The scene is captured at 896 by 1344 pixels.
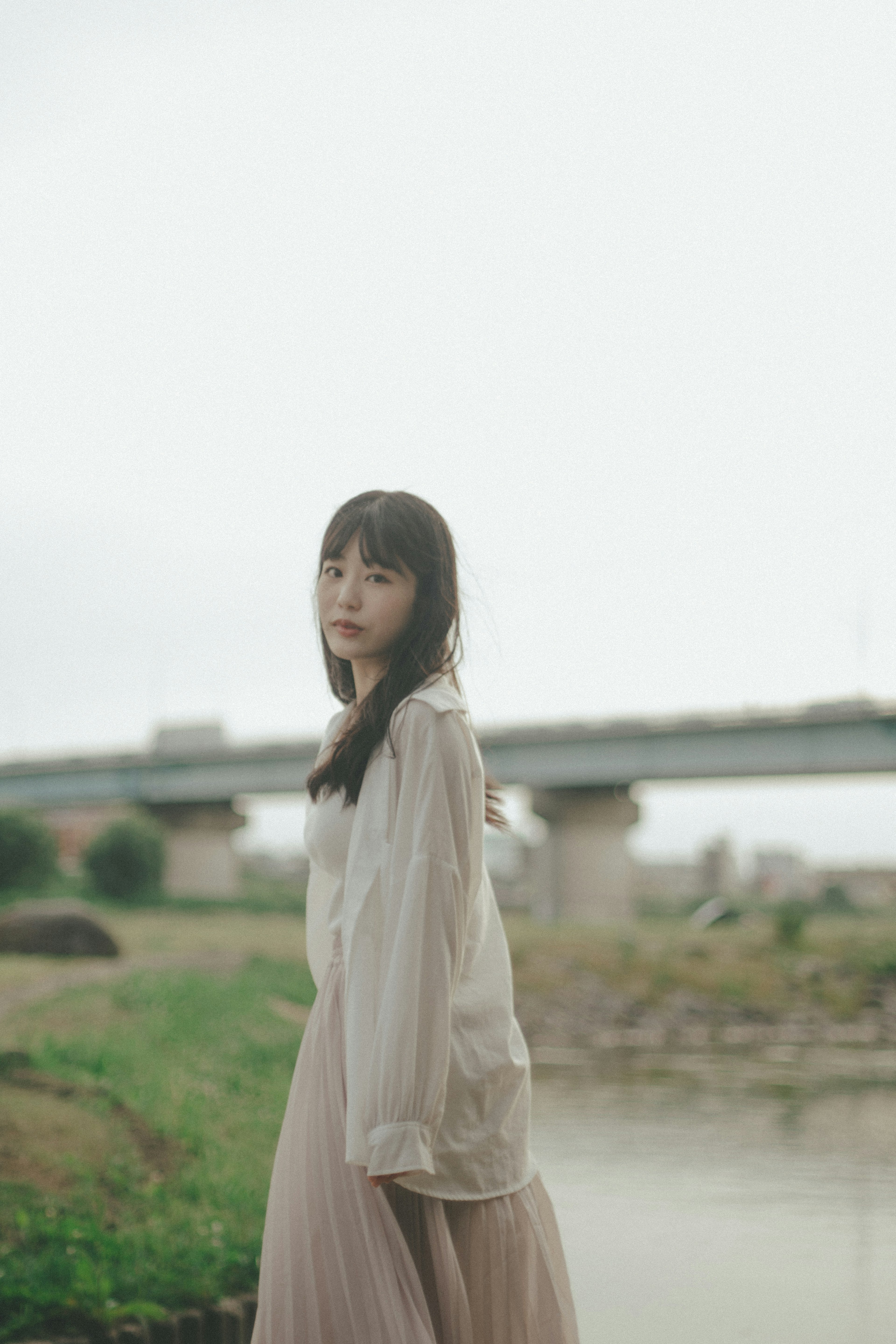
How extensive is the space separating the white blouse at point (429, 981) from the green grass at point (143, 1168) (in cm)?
243

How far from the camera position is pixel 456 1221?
6.83 ft

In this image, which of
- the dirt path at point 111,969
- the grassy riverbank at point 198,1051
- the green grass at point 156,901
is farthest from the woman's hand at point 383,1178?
the green grass at point 156,901

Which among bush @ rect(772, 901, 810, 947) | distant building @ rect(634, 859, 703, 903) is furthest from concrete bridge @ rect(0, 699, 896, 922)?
distant building @ rect(634, 859, 703, 903)

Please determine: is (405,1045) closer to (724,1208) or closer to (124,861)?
(724,1208)

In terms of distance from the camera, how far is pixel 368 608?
2244 millimetres

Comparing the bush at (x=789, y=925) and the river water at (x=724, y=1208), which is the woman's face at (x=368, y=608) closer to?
the river water at (x=724, y=1208)

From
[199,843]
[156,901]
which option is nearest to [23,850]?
[156,901]

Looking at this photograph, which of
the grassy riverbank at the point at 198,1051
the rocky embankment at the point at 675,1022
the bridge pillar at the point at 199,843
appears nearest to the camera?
the grassy riverbank at the point at 198,1051

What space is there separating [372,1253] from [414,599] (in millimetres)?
1034

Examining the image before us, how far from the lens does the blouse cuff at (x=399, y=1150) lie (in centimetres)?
188

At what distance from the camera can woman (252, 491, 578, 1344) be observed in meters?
1.94

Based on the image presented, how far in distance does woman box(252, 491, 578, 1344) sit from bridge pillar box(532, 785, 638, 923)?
2739 cm

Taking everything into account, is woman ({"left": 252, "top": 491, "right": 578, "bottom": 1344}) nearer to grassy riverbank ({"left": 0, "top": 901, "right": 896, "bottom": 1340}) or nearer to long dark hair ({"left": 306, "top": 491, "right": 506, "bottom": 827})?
long dark hair ({"left": 306, "top": 491, "right": 506, "bottom": 827})

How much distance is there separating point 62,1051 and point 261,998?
5052 millimetres
